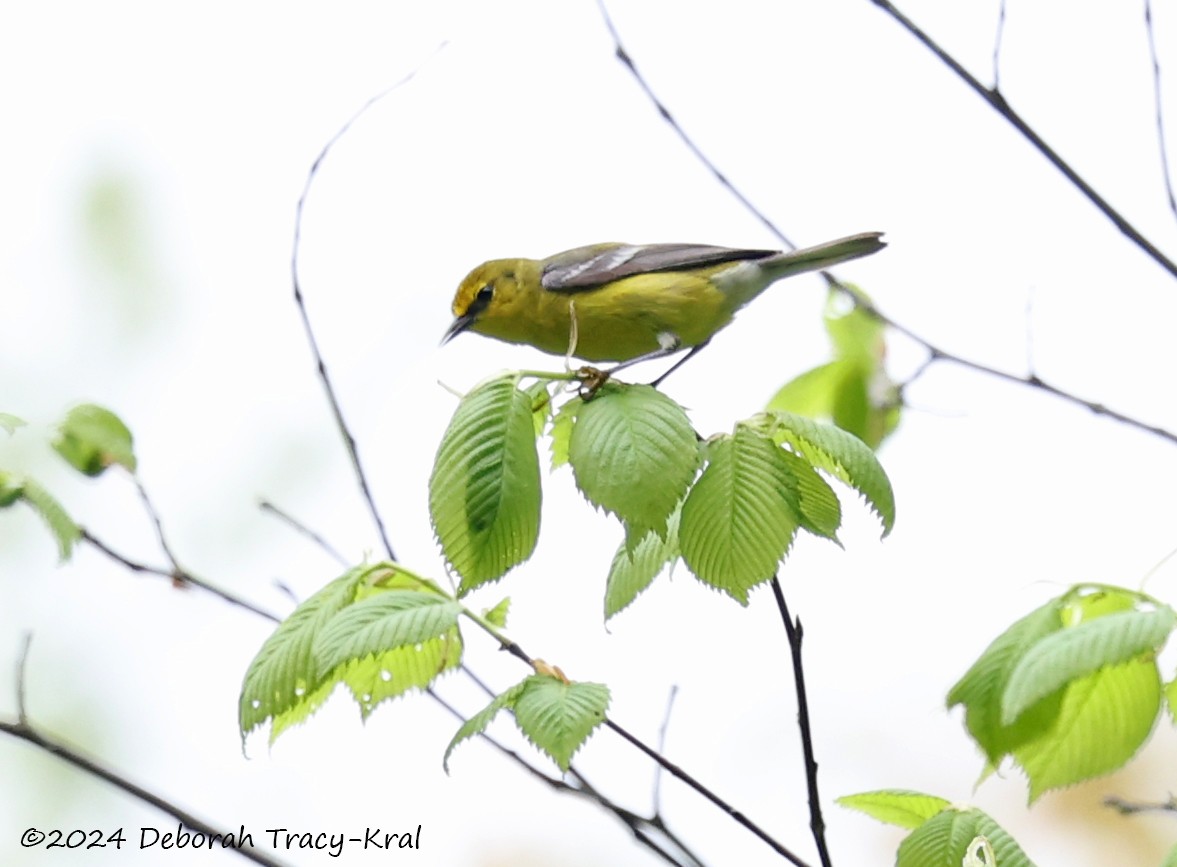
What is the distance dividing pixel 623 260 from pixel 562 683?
6.48ft

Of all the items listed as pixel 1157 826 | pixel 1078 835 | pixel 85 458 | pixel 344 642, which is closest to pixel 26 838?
pixel 85 458

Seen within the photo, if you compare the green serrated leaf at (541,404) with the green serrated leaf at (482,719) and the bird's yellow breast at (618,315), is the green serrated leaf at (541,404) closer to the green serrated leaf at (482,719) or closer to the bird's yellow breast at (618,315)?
the green serrated leaf at (482,719)

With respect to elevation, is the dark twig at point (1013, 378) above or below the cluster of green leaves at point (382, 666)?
above

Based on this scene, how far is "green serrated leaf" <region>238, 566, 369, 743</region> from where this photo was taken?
1.67m

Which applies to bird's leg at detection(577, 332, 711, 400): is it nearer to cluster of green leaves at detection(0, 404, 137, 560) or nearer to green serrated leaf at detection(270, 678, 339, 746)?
green serrated leaf at detection(270, 678, 339, 746)

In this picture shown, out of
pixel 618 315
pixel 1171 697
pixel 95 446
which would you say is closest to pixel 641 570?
pixel 1171 697

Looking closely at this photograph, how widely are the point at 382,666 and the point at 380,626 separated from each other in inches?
12.1

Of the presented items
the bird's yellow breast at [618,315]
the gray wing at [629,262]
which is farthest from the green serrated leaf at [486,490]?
the gray wing at [629,262]

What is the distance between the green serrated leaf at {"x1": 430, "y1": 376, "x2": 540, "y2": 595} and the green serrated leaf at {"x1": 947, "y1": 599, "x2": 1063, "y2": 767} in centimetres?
63

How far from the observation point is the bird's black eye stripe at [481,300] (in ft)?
12.0

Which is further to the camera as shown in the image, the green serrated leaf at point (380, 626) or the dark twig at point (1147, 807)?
the dark twig at point (1147, 807)

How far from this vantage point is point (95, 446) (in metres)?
2.38

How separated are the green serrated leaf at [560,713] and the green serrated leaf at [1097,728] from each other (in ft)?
1.92

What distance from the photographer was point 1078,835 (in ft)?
18.0
